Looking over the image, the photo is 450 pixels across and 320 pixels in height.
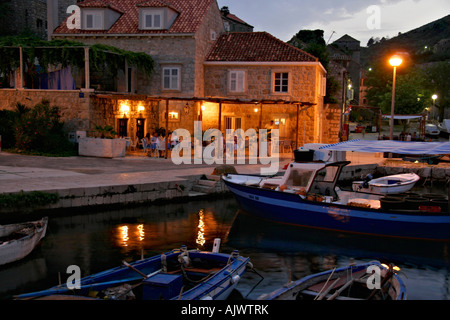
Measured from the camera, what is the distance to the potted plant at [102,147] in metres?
22.8

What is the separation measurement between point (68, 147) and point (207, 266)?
52.7 feet

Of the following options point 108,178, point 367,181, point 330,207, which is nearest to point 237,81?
point 367,181

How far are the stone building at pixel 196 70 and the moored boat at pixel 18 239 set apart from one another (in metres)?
16.0

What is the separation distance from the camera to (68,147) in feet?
77.8

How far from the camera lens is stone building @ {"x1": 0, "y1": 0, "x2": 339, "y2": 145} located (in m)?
28.5

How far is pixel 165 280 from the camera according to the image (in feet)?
26.1

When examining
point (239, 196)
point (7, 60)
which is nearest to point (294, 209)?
point (239, 196)

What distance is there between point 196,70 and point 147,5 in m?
4.78

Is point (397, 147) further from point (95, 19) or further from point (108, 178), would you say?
point (95, 19)

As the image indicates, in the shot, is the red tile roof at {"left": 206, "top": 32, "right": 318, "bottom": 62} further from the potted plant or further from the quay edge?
the quay edge

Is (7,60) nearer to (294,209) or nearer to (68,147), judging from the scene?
(68,147)

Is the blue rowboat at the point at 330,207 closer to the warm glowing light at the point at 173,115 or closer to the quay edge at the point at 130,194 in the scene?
the quay edge at the point at 130,194

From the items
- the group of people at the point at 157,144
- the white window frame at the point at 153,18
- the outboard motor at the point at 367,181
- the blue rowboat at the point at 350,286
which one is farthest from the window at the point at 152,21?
the blue rowboat at the point at 350,286

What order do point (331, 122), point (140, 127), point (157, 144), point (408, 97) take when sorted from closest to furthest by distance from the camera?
point (157, 144), point (140, 127), point (331, 122), point (408, 97)
